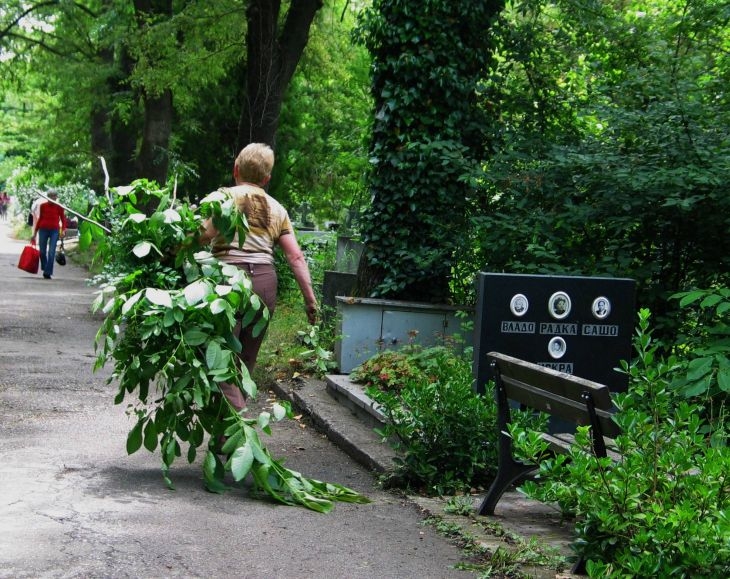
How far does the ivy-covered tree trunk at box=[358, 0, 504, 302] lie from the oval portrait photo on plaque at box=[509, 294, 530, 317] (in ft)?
13.3

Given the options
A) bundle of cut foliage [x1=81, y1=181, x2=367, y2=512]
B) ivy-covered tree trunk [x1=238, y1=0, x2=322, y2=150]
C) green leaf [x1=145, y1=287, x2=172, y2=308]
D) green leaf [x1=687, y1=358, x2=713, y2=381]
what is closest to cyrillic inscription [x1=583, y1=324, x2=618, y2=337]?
green leaf [x1=687, y1=358, x2=713, y2=381]

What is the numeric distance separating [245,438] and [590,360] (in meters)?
2.29

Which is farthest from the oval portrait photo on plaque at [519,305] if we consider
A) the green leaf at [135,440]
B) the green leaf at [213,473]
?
the green leaf at [135,440]

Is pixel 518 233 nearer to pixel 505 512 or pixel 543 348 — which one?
pixel 543 348

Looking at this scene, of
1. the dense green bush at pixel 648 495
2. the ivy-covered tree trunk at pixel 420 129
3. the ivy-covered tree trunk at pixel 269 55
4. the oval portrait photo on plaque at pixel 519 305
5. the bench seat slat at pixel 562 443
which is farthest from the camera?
the ivy-covered tree trunk at pixel 269 55

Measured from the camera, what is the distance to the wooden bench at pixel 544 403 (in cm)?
516

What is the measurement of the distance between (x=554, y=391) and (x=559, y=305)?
1.45m

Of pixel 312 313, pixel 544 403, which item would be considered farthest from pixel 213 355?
pixel 544 403

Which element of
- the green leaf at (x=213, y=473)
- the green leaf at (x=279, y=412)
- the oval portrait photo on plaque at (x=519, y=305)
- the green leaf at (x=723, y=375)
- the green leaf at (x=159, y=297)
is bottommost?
the green leaf at (x=213, y=473)

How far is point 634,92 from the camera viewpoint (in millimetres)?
9664

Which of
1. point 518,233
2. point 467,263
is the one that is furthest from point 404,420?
point 467,263

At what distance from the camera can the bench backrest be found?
5152mm

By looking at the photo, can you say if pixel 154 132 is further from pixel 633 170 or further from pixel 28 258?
pixel 633 170

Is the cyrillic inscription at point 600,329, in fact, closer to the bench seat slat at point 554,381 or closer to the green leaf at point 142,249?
the bench seat slat at point 554,381
